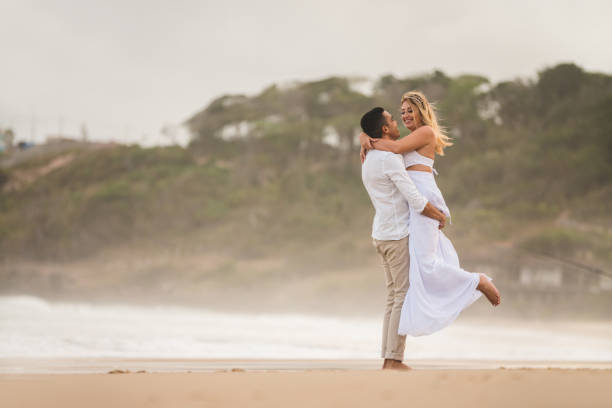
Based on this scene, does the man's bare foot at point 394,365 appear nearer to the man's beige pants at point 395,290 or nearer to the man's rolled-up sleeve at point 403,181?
the man's beige pants at point 395,290

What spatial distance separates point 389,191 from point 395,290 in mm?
462

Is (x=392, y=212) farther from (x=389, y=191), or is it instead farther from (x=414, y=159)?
(x=414, y=159)

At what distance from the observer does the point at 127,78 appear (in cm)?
3125

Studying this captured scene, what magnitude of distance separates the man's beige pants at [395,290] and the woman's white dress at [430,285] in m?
0.04

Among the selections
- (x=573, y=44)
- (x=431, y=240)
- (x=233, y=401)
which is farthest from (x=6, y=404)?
(x=573, y=44)

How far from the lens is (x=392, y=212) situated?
10.8 feet

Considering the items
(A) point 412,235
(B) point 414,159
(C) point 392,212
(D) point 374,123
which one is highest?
(D) point 374,123

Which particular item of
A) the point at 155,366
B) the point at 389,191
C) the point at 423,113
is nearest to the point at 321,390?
the point at 389,191

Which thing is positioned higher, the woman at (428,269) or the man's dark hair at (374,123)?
the man's dark hair at (374,123)

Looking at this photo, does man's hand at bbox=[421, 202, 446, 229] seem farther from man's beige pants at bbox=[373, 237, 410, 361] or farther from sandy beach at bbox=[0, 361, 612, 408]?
sandy beach at bbox=[0, 361, 612, 408]

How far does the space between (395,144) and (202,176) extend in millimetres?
24169

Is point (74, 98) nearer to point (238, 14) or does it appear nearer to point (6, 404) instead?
point (238, 14)

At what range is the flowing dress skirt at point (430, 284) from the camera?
125 inches

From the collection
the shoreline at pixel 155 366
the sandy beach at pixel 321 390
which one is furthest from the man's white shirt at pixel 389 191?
the sandy beach at pixel 321 390
